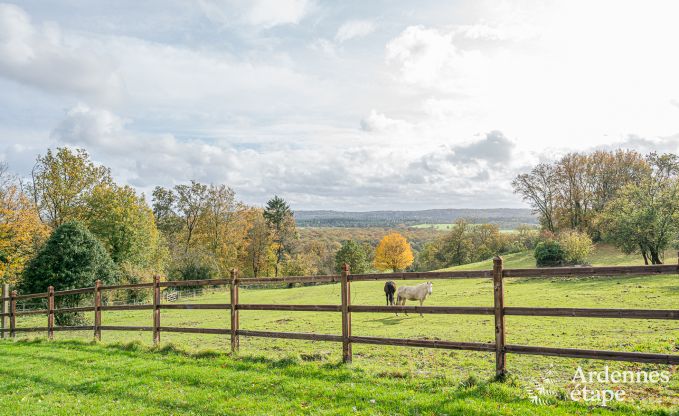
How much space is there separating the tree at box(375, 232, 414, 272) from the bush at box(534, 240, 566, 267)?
1353 inches

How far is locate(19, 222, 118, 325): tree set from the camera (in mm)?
27953

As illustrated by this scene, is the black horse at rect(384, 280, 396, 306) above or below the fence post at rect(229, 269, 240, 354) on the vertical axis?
below

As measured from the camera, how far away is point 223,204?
187 feet

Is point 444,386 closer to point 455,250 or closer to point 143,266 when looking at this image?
point 143,266

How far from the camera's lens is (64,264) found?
28.2 m

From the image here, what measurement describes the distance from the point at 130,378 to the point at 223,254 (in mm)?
49050

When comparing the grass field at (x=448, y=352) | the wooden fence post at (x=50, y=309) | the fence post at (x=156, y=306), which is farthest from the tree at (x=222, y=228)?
the fence post at (x=156, y=306)

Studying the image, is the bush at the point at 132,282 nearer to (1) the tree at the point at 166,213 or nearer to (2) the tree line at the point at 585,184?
(1) the tree at the point at 166,213

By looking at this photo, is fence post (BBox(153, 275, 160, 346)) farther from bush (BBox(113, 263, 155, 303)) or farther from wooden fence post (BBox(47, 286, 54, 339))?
bush (BBox(113, 263, 155, 303))

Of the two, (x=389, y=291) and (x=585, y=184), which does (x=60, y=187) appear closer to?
(x=389, y=291)

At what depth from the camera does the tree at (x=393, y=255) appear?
236 ft

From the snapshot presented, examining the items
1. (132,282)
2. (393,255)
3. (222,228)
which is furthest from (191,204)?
(393,255)

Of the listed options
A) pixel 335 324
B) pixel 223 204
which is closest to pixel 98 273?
pixel 335 324

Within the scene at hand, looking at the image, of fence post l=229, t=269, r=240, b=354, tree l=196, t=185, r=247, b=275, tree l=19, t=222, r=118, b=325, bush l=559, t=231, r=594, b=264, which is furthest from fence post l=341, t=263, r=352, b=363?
tree l=196, t=185, r=247, b=275
